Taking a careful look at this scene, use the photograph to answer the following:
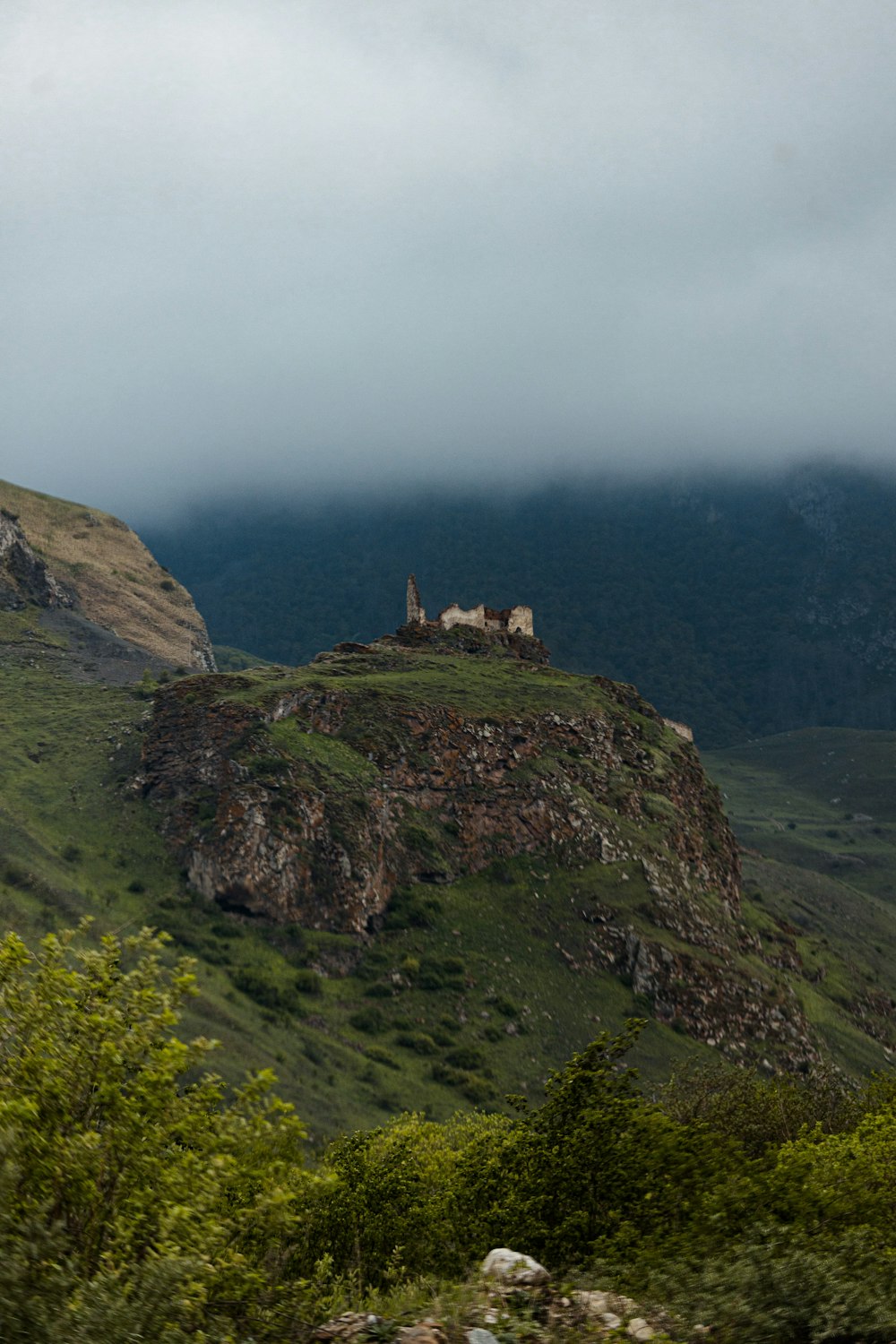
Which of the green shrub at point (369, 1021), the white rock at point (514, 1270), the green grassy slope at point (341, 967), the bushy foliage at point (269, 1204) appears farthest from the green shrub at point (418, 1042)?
the white rock at point (514, 1270)

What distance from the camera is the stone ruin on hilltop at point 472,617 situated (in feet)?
515

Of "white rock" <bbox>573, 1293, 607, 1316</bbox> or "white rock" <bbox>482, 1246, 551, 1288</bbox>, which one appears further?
"white rock" <bbox>482, 1246, 551, 1288</bbox>

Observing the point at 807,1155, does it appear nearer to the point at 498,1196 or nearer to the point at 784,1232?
the point at 498,1196

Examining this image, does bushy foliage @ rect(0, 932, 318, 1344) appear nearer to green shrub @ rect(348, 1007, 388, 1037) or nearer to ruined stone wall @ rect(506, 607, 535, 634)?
green shrub @ rect(348, 1007, 388, 1037)

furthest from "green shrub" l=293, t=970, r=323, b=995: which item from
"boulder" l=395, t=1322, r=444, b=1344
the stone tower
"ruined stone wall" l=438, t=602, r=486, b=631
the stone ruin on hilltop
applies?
"boulder" l=395, t=1322, r=444, b=1344

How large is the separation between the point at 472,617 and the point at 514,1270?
141 meters

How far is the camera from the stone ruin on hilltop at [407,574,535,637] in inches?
6181

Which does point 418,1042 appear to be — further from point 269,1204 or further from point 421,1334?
point 421,1334

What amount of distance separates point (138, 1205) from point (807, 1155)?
21.4 metres

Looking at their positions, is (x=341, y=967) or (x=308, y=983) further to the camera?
(x=341, y=967)

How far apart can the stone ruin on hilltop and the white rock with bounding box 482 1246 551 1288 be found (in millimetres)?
132587

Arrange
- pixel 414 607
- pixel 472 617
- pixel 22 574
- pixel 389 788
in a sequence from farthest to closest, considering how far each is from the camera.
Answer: pixel 22 574 < pixel 414 607 < pixel 472 617 < pixel 389 788

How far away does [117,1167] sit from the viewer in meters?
16.0

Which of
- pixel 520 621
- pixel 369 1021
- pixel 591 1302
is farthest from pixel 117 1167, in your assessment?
pixel 520 621
